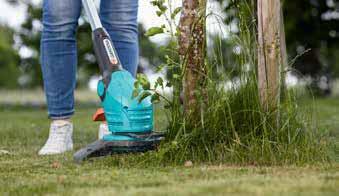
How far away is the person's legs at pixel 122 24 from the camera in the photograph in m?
3.24

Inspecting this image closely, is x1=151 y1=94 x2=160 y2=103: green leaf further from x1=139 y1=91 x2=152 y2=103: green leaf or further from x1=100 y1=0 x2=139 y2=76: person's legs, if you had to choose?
x1=100 y1=0 x2=139 y2=76: person's legs

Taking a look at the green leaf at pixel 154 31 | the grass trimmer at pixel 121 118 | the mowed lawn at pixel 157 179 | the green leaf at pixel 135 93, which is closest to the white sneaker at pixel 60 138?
the mowed lawn at pixel 157 179

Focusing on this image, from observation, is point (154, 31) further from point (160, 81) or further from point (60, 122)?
point (60, 122)

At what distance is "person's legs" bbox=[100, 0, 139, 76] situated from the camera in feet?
10.6

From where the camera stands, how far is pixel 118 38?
3.26 metres

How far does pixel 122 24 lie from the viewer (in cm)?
325

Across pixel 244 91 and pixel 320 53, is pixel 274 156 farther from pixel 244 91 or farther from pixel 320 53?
pixel 320 53

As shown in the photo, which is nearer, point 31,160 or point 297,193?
point 297,193

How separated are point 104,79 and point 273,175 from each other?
2.66 feet

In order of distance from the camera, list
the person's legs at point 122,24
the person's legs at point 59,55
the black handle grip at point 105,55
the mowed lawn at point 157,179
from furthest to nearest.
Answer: the person's legs at point 122,24, the person's legs at point 59,55, the black handle grip at point 105,55, the mowed lawn at point 157,179

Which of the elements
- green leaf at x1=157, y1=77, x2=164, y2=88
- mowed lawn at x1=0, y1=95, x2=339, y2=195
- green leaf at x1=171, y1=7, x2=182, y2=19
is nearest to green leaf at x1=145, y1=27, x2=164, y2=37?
green leaf at x1=171, y1=7, x2=182, y2=19

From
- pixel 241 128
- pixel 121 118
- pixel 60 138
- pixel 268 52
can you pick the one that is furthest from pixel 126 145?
pixel 60 138

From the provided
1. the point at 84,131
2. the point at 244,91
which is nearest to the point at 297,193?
the point at 244,91

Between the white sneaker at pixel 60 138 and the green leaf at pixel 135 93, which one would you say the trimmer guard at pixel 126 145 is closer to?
the green leaf at pixel 135 93
